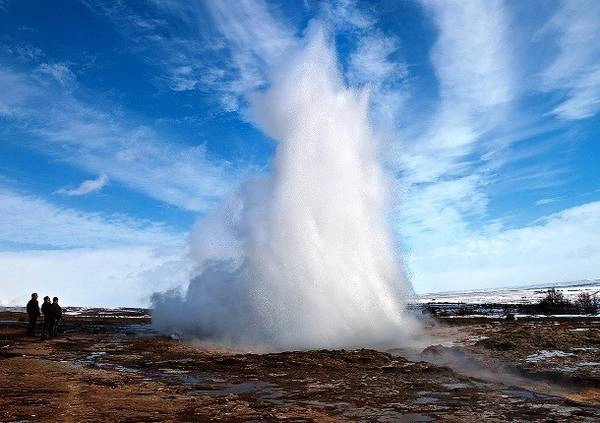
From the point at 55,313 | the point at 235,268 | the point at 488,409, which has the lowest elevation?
the point at 488,409

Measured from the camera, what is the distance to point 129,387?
980 cm

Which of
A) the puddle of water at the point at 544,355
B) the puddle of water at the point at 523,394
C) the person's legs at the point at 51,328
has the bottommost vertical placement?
the puddle of water at the point at 523,394

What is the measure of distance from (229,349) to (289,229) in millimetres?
6078

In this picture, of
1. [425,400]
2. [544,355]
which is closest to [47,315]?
[425,400]

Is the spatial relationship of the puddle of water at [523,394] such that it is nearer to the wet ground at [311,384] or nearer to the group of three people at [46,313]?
the wet ground at [311,384]

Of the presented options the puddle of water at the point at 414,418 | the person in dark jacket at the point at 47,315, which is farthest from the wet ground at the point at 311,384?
the person in dark jacket at the point at 47,315

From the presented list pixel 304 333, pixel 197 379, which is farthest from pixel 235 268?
pixel 197 379

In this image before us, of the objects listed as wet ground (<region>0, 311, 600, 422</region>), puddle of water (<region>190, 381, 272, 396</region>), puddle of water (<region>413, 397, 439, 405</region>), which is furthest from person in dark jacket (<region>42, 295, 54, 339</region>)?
puddle of water (<region>413, 397, 439, 405</region>)

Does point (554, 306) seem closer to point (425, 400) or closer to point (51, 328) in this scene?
point (51, 328)

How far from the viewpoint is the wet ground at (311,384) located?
759 centimetres

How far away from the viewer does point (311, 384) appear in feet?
34.1

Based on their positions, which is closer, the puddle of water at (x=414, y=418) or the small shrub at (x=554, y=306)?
the puddle of water at (x=414, y=418)

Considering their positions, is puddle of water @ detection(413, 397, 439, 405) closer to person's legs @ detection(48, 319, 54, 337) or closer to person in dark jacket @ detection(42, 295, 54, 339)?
person in dark jacket @ detection(42, 295, 54, 339)

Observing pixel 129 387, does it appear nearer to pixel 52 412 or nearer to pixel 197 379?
pixel 197 379
